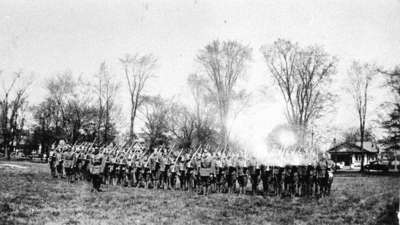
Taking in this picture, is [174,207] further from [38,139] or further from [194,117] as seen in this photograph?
[38,139]

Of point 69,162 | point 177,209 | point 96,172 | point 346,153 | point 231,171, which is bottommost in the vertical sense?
point 177,209

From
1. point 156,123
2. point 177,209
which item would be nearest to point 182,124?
point 156,123

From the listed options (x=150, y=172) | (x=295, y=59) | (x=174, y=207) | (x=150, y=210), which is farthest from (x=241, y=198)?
(x=295, y=59)

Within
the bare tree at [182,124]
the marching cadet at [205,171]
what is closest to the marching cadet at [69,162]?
the marching cadet at [205,171]

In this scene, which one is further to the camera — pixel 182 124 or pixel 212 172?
pixel 182 124

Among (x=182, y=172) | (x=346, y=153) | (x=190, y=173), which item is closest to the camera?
(x=190, y=173)

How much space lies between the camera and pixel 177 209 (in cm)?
1207

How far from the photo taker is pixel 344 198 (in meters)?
15.9

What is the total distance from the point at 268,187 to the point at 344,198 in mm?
3928

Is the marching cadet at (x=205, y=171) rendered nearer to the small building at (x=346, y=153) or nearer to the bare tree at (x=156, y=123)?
the bare tree at (x=156, y=123)

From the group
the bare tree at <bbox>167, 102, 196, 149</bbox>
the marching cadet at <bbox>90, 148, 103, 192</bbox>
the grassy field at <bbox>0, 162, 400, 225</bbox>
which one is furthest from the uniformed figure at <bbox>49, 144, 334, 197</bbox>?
the bare tree at <bbox>167, 102, 196, 149</bbox>

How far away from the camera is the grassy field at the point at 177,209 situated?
33.4 ft

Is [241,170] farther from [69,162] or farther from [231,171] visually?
[69,162]

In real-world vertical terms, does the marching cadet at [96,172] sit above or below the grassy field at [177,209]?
above
